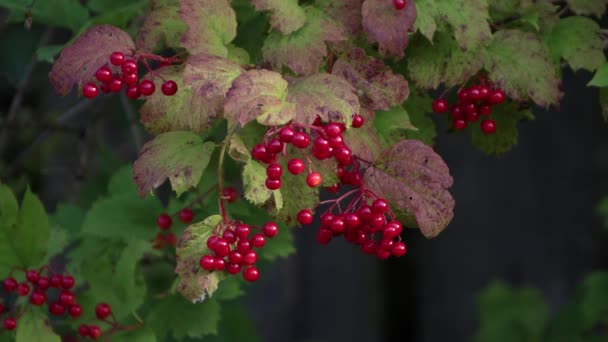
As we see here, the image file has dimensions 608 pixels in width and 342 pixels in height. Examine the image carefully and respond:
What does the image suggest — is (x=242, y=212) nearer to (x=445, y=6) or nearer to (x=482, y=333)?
(x=445, y=6)

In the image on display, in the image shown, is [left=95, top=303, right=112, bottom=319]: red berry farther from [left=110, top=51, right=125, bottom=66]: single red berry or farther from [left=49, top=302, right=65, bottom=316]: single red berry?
[left=110, top=51, right=125, bottom=66]: single red berry

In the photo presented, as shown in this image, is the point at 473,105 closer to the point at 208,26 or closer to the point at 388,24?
the point at 388,24

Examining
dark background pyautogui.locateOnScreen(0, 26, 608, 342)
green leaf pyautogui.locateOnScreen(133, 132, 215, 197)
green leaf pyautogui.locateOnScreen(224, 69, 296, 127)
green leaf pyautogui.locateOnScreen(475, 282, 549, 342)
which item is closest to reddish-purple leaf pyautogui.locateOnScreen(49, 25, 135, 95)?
green leaf pyautogui.locateOnScreen(133, 132, 215, 197)

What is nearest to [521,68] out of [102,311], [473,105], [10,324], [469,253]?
[473,105]

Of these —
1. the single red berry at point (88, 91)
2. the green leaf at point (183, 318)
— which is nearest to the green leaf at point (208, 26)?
the single red berry at point (88, 91)

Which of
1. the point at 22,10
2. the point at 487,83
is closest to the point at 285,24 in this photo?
the point at 487,83
